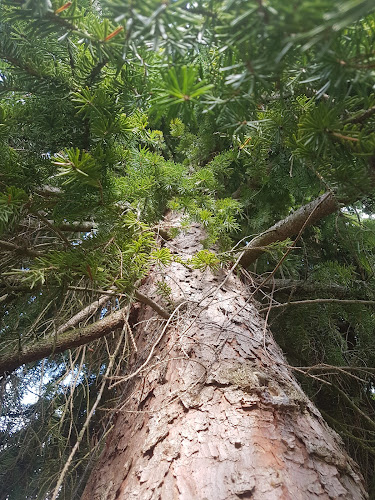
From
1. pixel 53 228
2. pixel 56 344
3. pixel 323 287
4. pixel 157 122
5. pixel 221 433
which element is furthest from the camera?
pixel 323 287

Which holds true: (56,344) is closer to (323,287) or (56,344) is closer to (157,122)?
(157,122)

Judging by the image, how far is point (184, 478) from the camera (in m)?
0.82

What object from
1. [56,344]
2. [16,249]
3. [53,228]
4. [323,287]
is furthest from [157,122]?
[323,287]

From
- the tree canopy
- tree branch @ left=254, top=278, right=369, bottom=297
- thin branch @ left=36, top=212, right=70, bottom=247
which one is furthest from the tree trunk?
tree branch @ left=254, top=278, right=369, bottom=297

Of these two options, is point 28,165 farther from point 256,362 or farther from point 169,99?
point 256,362

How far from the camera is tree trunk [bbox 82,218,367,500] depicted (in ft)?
2.60

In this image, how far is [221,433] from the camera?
2.95ft

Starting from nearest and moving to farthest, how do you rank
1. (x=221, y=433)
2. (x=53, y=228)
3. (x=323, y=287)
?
(x=221, y=433)
(x=53, y=228)
(x=323, y=287)

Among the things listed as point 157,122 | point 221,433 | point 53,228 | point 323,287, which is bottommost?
point 323,287

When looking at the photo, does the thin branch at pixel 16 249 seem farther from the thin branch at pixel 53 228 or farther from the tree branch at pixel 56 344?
the tree branch at pixel 56 344

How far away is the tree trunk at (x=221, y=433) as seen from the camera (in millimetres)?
794

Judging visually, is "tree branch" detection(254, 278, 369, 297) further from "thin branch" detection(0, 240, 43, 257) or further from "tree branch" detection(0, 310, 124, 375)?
"thin branch" detection(0, 240, 43, 257)

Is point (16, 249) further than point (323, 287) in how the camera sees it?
No

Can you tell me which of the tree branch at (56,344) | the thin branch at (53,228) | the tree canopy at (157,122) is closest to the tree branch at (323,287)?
the tree canopy at (157,122)
